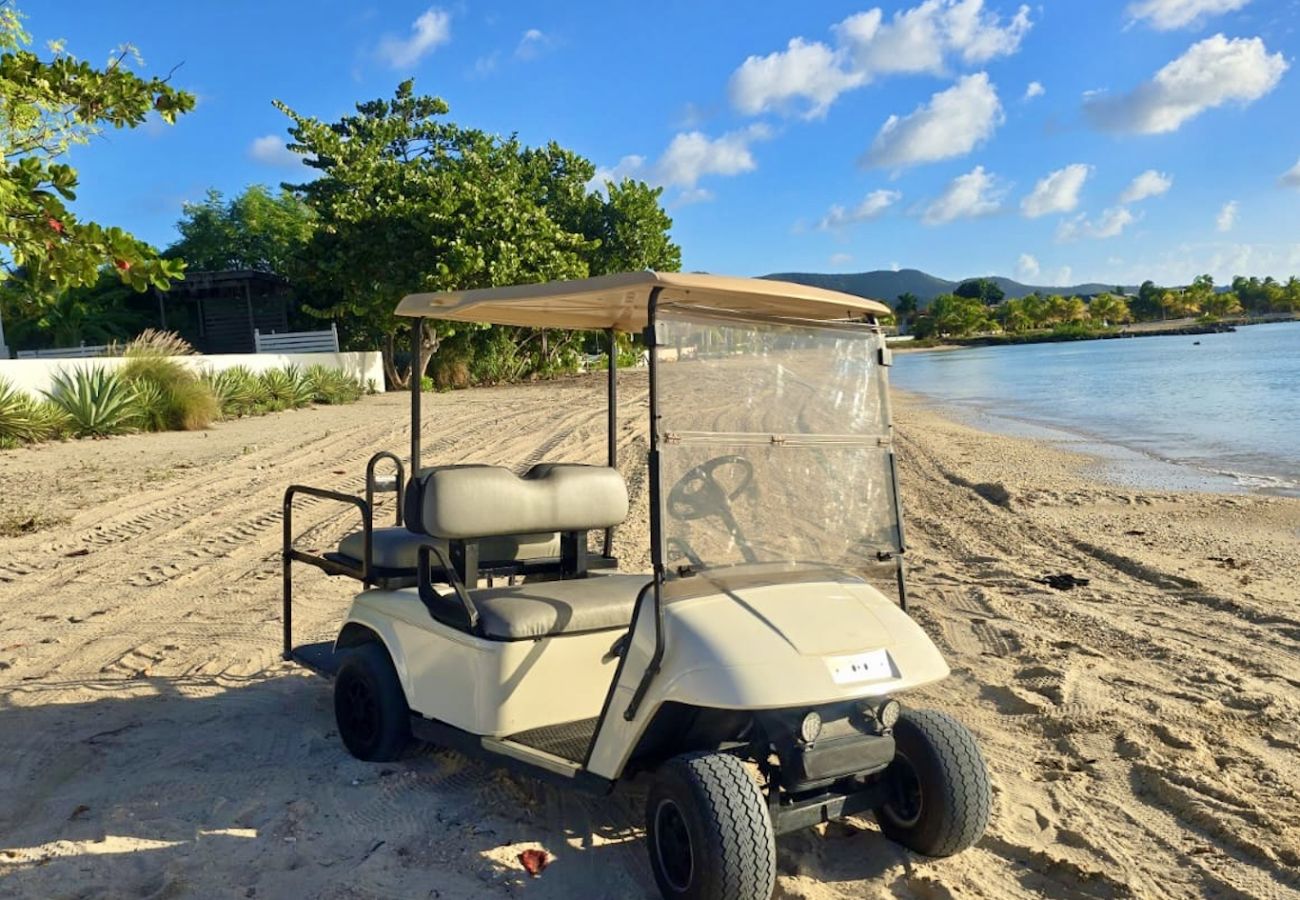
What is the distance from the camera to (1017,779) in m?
3.86

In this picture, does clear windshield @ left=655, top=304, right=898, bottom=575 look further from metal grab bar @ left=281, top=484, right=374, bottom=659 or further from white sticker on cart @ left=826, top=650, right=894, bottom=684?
metal grab bar @ left=281, top=484, right=374, bottom=659

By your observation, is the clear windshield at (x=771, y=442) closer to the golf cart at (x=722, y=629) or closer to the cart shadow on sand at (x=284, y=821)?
the golf cart at (x=722, y=629)

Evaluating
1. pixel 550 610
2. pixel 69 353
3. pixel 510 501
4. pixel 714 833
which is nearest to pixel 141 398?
pixel 69 353

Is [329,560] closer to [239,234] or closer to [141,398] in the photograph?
[141,398]

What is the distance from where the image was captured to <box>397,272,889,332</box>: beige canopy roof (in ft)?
9.81

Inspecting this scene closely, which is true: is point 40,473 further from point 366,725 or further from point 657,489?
point 657,489

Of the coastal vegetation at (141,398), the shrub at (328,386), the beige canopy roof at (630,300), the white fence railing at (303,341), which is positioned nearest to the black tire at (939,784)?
the beige canopy roof at (630,300)

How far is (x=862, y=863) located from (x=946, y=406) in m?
27.2

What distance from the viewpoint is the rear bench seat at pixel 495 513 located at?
152 inches

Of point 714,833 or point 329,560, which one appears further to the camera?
point 329,560

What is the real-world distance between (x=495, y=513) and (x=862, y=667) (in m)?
1.66

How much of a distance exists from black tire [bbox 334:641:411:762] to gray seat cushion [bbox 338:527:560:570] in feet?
1.20

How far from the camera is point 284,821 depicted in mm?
3496


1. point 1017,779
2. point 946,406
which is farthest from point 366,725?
point 946,406
